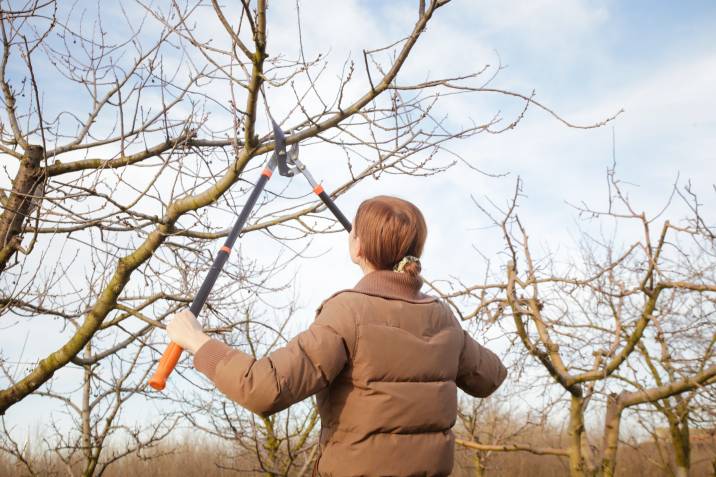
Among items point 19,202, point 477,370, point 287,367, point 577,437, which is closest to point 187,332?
point 287,367

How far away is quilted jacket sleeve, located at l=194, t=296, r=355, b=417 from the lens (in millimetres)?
2025

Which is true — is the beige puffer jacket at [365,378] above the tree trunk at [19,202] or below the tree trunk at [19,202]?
below

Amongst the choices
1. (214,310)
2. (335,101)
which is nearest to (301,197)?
(335,101)

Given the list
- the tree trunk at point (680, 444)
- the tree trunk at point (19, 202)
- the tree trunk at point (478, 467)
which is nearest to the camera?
the tree trunk at point (19, 202)

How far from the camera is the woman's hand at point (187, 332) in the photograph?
88.3 inches

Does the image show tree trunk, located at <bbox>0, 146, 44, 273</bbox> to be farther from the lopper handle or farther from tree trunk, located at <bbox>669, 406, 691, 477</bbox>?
tree trunk, located at <bbox>669, 406, 691, 477</bbox>

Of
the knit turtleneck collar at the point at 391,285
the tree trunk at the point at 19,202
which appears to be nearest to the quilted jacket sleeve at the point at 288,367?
the knit turtleneck collar at the point at 391,285

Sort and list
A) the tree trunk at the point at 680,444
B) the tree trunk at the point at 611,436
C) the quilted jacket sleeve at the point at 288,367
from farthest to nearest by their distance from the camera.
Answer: the tree trunk at the point at 680,444 → the tree trunk at the point at 611,436 → the quilted jacket sleeve at the point at 288,367

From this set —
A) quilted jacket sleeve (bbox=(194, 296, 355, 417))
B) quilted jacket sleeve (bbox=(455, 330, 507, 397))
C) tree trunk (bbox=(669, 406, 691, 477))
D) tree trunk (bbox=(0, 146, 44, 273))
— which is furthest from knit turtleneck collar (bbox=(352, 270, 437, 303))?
tree trunk (bbox=(669, 406, 691, 477))

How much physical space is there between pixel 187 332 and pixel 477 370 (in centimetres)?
112

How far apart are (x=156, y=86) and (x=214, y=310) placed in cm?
194

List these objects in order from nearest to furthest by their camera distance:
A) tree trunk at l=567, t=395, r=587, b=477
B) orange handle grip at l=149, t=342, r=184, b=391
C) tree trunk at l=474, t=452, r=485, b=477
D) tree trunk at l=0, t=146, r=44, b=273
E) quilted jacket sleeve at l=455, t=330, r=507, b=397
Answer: orange handle grip at l=149, t=342, r=184, b=391, quilted jacket sleeve at l=455, t=330, r=507, b=397, tree trunk at l=0, t=146, r=44, b=273, tree trunk at l=567, t=395, r=587, b=477, tree trunk at l=474, t=452, r=485, b=477

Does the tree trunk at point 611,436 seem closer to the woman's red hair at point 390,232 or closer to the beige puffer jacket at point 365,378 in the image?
the beige puffer jacket at point 365,378

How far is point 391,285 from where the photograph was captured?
7.44ft
